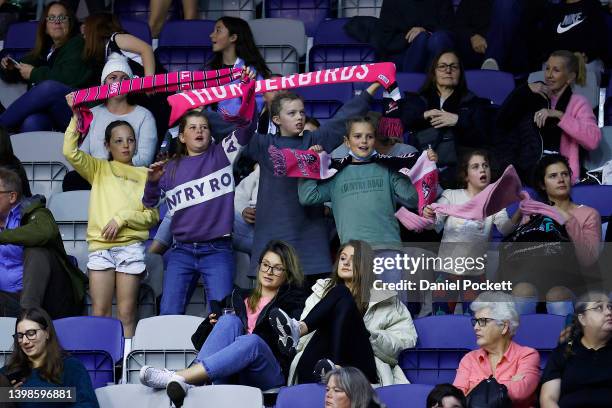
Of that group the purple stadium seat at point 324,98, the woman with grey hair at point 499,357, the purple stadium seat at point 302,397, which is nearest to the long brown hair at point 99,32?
the purple stadium seat at point 324,98

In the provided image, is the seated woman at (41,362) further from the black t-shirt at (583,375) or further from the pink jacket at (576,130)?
the pink jacket at (576,130)

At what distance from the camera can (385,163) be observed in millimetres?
9086

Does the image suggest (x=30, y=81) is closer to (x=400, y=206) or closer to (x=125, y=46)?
(x=125, y=46)

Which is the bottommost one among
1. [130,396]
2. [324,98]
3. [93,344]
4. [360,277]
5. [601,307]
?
[130,396]

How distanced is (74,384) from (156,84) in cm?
248

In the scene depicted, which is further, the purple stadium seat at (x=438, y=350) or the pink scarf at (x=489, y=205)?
the pink scarf at (x=489, y=205)

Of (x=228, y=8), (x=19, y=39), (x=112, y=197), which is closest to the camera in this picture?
(x=112, y=197)

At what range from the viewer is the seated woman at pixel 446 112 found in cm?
1000

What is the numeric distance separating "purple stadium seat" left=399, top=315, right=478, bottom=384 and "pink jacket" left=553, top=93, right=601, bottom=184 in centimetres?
194

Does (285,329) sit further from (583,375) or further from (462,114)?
(462,114)

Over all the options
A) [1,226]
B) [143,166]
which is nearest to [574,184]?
[143,166]

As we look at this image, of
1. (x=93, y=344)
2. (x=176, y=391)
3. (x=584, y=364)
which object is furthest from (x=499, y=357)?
(x=93, y=344)

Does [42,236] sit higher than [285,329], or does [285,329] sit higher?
[42,236]

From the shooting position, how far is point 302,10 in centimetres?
1238
